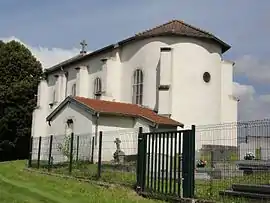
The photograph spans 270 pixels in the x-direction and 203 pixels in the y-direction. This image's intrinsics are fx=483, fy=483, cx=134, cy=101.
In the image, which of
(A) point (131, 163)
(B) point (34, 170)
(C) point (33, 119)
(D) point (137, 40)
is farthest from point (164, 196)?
(C) point (33, 119)

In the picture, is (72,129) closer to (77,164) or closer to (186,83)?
(186,83)

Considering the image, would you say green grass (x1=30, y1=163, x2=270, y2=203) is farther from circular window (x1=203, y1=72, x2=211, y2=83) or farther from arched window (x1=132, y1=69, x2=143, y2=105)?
circular window (x1=203, y1=72, x2=211, y2=83)

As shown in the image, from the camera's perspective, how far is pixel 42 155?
77.3 feet

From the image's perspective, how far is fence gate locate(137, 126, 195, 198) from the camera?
12.9 meters

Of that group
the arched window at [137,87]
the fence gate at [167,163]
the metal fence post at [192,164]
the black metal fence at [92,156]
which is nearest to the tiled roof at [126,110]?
the arched window at [137,87]

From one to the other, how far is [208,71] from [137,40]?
19.2 feet

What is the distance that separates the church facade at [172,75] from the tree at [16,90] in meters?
13.3

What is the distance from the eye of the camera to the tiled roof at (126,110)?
30.8 metres

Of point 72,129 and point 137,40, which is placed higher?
point 137,40

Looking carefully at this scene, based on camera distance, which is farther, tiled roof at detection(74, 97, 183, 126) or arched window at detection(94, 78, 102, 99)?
arched window at detection(94, 78, 102, 99)

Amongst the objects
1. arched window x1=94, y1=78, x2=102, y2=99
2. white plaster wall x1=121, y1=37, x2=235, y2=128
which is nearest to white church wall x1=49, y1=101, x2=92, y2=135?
white plaster wall x1=121, y1=37, x2=235, y2=128

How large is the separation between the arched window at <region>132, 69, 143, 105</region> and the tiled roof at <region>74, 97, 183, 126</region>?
6.08ft

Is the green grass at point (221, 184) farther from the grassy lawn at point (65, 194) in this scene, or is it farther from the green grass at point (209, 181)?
the grassy lawn at point (65, 194)

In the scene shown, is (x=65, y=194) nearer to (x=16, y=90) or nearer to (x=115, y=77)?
(x=115, y=77)
